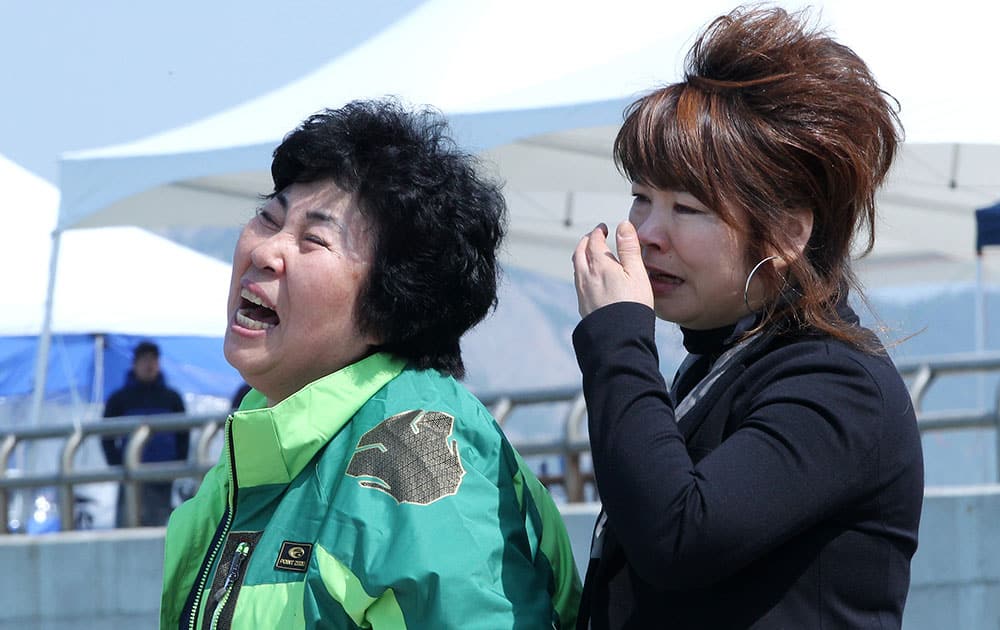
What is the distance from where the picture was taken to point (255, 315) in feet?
7.12

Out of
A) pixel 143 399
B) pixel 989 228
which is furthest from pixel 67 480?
pixel 989 228

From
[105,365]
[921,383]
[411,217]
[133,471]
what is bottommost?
[105,365]

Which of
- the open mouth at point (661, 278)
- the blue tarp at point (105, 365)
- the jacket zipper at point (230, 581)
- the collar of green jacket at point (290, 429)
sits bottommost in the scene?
the blue tarp at point (105, 365)

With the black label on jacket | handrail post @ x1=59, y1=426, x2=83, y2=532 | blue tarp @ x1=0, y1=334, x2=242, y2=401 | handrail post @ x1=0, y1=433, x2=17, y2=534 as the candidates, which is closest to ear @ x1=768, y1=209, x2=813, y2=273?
the black label on jacket

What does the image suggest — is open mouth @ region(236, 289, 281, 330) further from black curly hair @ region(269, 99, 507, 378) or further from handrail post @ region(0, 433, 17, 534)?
handrail post @ region(0, 433, 17, 534)

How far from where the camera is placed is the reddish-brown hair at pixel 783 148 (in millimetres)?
1840

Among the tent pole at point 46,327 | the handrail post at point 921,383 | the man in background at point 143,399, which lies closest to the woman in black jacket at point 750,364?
the handrail post at point 921,383

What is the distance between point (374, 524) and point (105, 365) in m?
16.7

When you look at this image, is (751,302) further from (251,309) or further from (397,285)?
(251,309)

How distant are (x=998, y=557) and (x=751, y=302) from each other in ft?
10.6

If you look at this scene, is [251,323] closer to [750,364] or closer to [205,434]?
[750,364]

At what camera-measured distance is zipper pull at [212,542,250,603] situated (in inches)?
79.4

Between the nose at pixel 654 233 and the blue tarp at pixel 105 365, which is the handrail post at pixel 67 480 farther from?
the blue tarp at pixel 105 365

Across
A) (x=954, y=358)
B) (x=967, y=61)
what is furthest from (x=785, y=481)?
(x=967, y=61)
